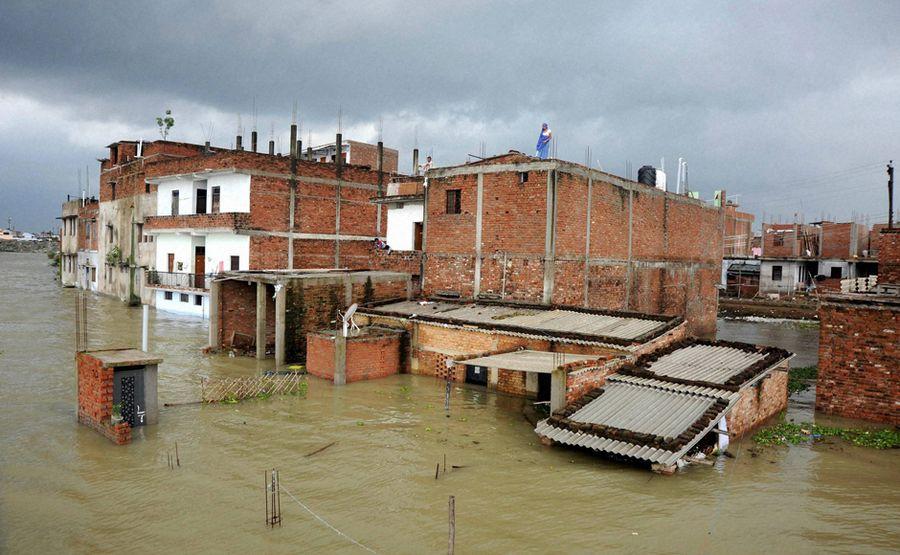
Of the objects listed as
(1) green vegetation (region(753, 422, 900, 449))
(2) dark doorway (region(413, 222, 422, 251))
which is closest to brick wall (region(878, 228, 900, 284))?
(1) green vegetation (region(753, 422, 900, 449))

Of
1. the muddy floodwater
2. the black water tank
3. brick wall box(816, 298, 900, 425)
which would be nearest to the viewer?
the muddy floodwater

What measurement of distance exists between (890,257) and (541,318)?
12.8 meters

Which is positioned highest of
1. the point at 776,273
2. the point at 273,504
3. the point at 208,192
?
the point at 208,192

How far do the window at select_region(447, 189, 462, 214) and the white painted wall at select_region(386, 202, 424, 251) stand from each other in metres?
3.50

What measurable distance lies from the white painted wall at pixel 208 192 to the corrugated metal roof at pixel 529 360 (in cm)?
1909

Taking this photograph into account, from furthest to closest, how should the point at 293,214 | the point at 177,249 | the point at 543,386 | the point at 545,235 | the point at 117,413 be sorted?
the point at 177,249, the point at 293,214, the point at 545,235, the point at 543,386, the point at 117,413

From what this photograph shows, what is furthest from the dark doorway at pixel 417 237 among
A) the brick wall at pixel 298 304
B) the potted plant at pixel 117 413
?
the potted plant at pixel 117 413

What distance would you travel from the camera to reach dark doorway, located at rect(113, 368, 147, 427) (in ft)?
37.6

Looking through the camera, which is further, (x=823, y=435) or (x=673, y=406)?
(x=823, y=435)

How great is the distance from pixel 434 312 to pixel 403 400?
14.7 feet

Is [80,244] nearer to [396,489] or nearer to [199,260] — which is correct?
[199,260]

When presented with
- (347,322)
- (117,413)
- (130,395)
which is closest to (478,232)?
(347,322)

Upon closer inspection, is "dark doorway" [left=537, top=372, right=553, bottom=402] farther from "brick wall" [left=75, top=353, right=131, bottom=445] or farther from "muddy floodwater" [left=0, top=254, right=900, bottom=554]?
"brick wall" [left=75, top=353, right=131, bottom=445]

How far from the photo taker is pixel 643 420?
34.6ft
